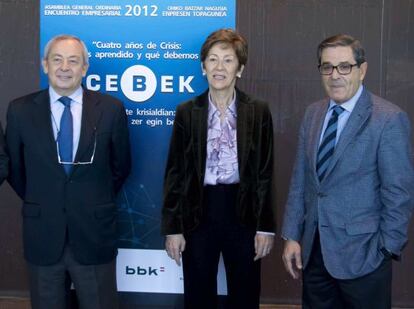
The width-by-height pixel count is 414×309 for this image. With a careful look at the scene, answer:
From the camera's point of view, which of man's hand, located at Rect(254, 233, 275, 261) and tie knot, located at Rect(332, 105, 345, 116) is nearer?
tie knot, located at Rect(332, 105, 345, 116)

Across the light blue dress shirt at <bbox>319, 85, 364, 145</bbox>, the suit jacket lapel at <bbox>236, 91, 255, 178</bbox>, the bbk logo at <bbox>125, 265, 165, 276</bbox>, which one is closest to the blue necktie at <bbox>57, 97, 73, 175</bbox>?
the suit jacket lapel at <bbox>236, 91, 255, 178</bbox>

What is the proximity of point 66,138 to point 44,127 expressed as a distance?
0.42 feet

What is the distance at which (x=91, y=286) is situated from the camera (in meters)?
3.17

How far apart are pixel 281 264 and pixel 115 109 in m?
1.76

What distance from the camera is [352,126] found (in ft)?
8.79

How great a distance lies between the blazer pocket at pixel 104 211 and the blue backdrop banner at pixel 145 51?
1.98ft

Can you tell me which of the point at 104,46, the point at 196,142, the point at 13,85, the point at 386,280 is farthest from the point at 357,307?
the point at 13,85

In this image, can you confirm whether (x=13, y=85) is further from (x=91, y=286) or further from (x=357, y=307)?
(x=357, y=307)

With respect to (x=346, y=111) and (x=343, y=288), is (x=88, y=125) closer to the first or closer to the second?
(x=346, y=111)

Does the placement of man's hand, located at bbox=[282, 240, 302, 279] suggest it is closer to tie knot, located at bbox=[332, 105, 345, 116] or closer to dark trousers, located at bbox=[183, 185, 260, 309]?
dark trousers, located at bbox=[183, 185, 260, 309]

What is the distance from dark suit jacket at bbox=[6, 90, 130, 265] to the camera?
3.06 meters

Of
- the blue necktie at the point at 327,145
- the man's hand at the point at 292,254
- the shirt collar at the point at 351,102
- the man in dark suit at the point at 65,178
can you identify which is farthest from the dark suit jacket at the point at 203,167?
the shirt collar at the point at 351,102

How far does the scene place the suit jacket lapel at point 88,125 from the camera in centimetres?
307

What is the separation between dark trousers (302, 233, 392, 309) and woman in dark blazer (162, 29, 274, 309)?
1.22 feet
